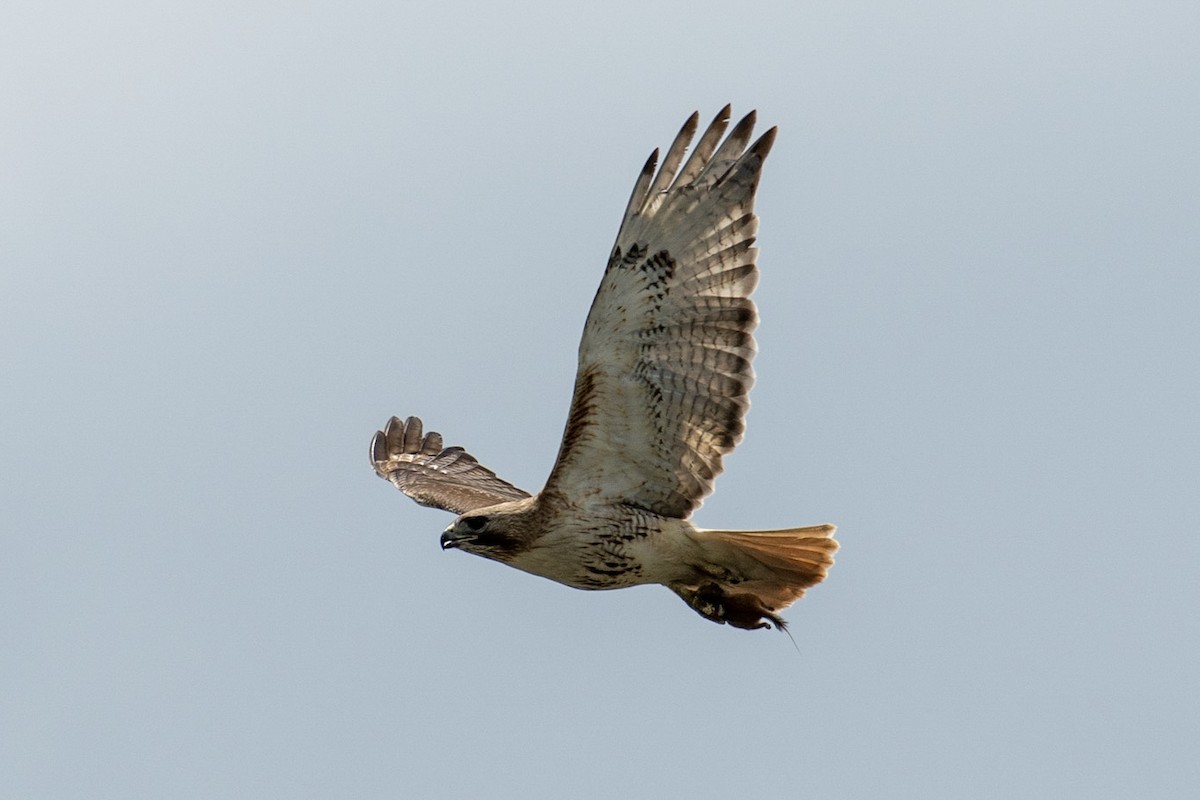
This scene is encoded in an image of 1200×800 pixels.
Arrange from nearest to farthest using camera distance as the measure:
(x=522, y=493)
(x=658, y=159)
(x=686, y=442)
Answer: (x=658, y=159) < (x=686, y=442) < (x=522, y=493)

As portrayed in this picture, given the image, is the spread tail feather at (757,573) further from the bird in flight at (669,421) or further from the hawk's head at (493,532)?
the hawk's head at (493,532)

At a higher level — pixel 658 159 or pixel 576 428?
pixel 658 159

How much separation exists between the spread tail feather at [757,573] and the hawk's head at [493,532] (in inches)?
38.6

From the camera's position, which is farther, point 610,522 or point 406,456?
point 406,456

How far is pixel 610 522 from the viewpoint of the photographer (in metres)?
10.5

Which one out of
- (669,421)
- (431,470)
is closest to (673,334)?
(669,421)

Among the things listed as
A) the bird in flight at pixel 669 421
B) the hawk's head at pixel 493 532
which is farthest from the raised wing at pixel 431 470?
the bird in flight at pixel 669 421

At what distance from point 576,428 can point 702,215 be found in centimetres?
132

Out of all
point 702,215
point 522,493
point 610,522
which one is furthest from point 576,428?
point 522,493

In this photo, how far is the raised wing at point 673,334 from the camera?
32.3ft

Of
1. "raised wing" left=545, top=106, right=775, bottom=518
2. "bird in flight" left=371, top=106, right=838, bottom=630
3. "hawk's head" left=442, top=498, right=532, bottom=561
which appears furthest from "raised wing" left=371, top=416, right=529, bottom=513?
"raised wing" left=545, top=106, right=775, bottom=518

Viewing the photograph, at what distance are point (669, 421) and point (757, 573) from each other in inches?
43.5

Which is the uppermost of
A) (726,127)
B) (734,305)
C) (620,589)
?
(726,127)

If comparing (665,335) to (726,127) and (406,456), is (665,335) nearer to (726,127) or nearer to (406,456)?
(726,127)
